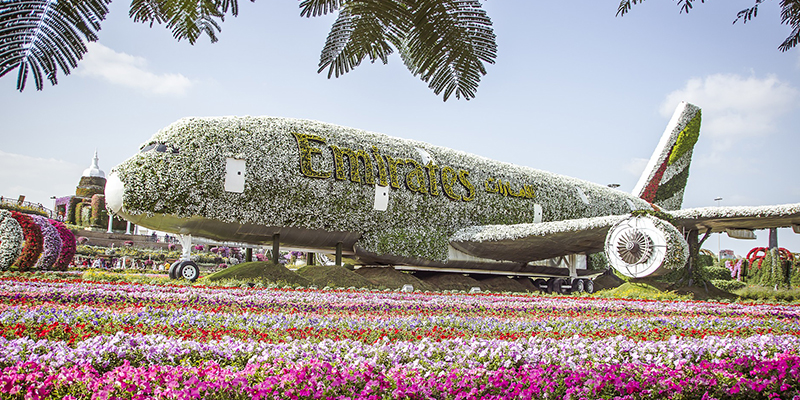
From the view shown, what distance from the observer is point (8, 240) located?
1577 centimetres

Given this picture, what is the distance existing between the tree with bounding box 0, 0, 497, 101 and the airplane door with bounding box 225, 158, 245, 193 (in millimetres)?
12041

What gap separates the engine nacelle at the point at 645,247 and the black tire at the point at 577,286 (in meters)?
5.78

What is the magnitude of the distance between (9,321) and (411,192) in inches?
474

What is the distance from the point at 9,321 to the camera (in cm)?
534

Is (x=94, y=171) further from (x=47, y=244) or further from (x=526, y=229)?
(x=526, y=229)

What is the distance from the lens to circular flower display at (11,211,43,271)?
16.1 metres

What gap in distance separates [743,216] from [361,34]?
54.7 feet

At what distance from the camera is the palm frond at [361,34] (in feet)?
5.56

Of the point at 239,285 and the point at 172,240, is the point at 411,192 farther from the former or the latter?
the point at 172,240

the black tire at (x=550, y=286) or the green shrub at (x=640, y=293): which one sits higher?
the green shrub at (x=640, y=293)

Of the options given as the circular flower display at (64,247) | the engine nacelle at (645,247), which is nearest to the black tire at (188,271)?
the circular flower display at (64,247)

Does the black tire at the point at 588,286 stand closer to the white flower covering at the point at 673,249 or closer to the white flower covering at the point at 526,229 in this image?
the white flower covering at the point at 526,229

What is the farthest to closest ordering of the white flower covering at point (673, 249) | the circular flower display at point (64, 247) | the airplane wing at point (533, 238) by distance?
the circular flower display at point (64, 247) → the airplane wing at point (533, 238) → the white flower covering at point (673, 249)

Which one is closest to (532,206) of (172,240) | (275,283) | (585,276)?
(585,276)
